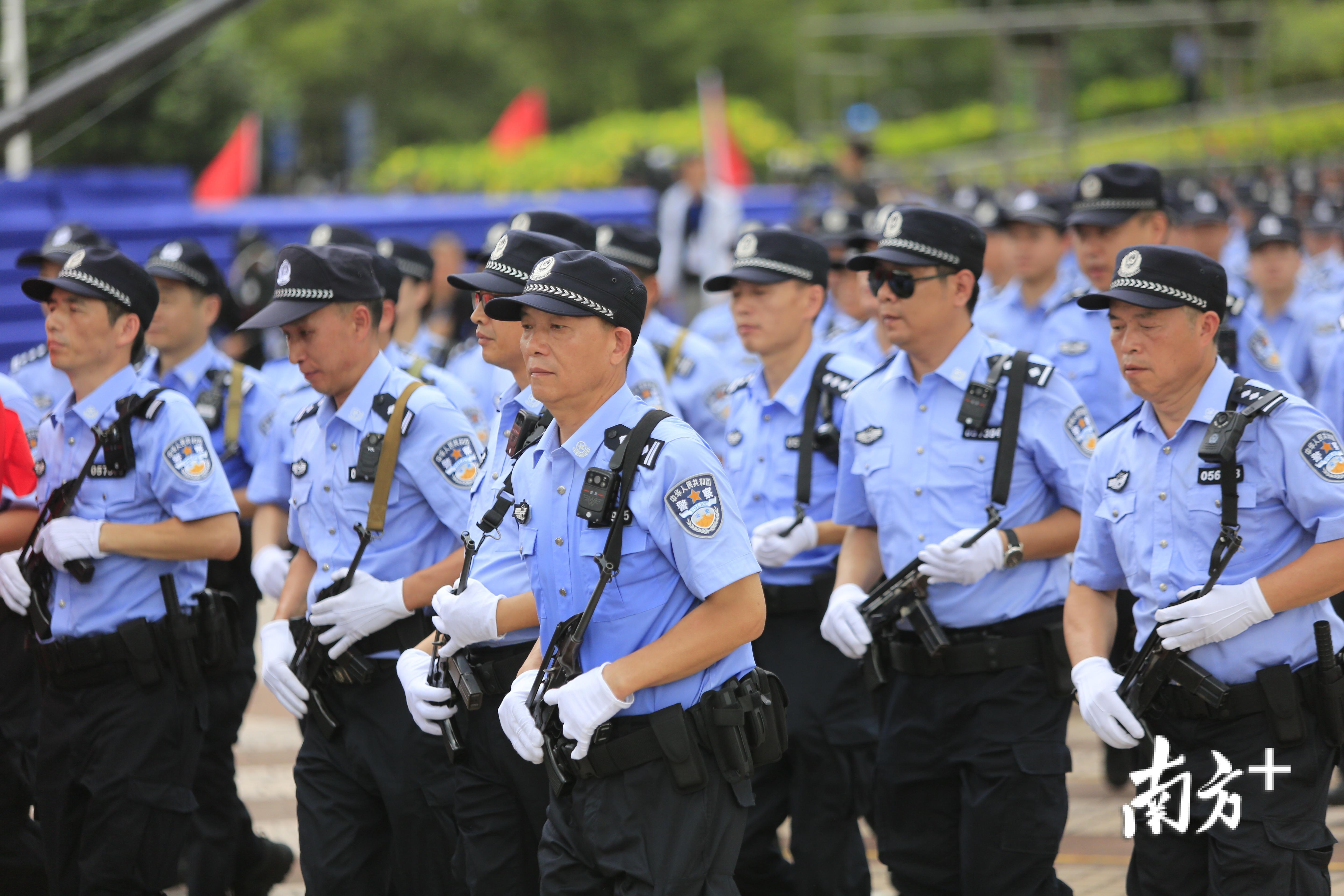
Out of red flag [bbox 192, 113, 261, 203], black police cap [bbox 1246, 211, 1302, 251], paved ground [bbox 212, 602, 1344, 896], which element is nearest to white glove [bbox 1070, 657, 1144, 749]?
paved ground [bbox 212, 602, 1344, 896]

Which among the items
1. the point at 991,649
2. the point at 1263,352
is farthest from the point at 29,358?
the point at 1263,352

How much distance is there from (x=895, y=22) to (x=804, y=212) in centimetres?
952

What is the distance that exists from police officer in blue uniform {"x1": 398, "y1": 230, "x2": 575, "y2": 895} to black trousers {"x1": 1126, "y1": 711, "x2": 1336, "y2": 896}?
5.92ft

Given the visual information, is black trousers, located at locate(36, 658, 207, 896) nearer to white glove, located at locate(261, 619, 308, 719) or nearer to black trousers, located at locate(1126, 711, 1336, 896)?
white glove, located at locate(261, 619, 308, 719)

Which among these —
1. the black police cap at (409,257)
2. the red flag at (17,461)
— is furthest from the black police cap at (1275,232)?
the red flag at (17,461)

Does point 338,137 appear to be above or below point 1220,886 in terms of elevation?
above

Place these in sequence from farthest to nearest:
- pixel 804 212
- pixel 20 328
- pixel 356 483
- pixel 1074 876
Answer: pixel 804 212, pixel 20 328, pixel 1074 876, pixel 356 483

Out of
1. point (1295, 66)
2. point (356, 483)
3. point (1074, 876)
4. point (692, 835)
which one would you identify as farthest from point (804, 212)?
point (1295, 66)

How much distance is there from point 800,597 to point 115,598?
245 cm

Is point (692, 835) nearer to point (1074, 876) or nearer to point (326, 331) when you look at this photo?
point (326, 331)

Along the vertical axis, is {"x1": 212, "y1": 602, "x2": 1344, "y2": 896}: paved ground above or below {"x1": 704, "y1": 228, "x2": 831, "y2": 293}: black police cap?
below

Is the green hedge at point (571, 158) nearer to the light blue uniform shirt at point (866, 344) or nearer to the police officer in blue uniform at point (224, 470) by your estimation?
the light blue uniform shirt at point (866, 344)

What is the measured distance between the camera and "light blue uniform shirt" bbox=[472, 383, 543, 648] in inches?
170

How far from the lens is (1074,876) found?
6.03m
